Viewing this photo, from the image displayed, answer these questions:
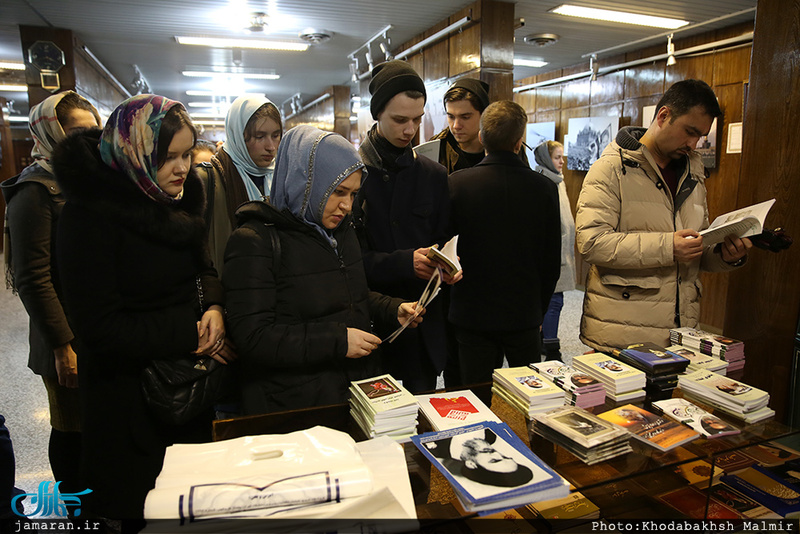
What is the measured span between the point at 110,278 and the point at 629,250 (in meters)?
1.84

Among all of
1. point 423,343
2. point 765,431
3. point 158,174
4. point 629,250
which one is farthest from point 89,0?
point 765,431

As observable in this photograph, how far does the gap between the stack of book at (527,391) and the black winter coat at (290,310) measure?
45 centimetres

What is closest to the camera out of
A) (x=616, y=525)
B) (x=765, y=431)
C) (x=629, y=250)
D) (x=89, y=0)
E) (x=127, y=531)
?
(x=616, y=525)

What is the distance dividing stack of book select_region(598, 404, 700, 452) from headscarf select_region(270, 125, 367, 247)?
99 cm

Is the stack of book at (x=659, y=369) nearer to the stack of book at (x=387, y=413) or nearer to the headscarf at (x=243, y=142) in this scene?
the stack of book at (x=387, y=413)

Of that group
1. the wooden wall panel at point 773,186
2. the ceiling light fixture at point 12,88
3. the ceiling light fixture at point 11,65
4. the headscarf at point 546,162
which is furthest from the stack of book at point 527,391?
the ceiling light fixture at point 12,88

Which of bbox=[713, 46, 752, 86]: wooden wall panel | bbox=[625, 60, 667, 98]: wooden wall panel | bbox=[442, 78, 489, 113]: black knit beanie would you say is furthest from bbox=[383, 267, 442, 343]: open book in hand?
bbox=[625, 60, 667, 98]: wooden wall panel

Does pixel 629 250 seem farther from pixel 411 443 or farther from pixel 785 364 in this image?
pixel 411 443

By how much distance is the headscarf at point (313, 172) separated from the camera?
1532mm

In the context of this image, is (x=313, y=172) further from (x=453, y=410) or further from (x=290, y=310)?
(x=453, y=410)

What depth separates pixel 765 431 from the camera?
1366 millimetres

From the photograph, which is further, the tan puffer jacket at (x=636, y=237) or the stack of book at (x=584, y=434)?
the tan puffer jacket at (x=636, y=237)

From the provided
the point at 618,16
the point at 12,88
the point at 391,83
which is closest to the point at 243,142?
the point at 391,83

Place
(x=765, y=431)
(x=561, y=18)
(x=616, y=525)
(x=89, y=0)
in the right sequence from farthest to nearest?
1. (x=561, y=18)
2. (x=89, y=0)
3. (x=765, y=431)
4. (x=616, y=525)
